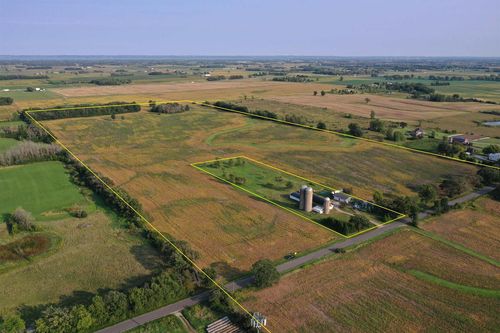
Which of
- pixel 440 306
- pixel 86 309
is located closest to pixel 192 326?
pixel 86 309

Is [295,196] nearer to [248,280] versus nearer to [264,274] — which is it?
[248,280]

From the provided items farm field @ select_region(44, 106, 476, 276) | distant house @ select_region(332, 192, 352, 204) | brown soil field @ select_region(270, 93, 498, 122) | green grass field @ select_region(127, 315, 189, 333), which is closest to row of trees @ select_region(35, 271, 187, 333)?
green grass field @ select_region(127, 315, 189, 333)

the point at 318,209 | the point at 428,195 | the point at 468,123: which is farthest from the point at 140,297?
the point at 468,123

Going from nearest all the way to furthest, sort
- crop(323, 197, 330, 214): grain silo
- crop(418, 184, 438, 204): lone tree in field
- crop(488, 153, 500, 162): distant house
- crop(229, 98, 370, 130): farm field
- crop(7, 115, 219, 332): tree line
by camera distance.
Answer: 1. crop(7, 115, 219, 332): tree line
2. crop(323, 197, 330, 214): grain silo
3. crop(418, 184, 438, 204): lone tree in field
4. crop(488, 153, 500, 162): distant house
5. crop(229, 98, 370, 130): farm field

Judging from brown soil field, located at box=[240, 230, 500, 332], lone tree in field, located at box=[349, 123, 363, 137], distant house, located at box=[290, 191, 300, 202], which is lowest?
brown soil field, located at box=[240, 230, 500, 332]

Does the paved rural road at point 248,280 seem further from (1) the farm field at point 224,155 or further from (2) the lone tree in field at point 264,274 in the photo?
(1) the farm field at point 224,155

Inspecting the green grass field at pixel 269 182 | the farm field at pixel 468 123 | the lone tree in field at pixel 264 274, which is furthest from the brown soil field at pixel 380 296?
the farm field at pixel 468 123

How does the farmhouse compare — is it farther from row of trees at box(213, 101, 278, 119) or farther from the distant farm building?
row of trees at box(213, 101, 278, 119)
